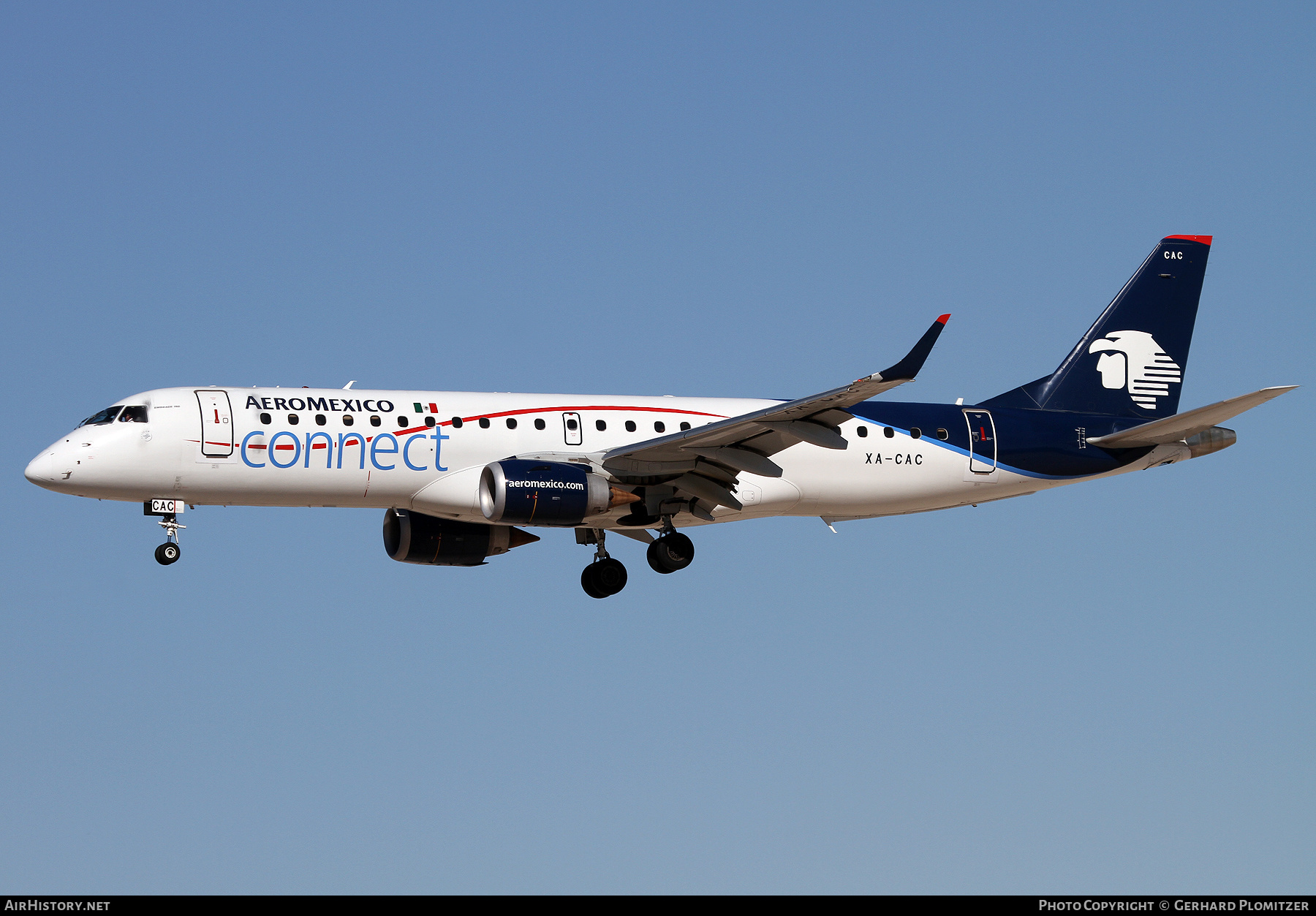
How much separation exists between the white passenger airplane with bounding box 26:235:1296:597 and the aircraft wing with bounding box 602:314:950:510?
5 centimetres

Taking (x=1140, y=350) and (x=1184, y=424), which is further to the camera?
(x=1140, y=350)

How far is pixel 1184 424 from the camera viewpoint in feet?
119

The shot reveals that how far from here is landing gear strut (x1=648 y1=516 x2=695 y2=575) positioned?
117 ft

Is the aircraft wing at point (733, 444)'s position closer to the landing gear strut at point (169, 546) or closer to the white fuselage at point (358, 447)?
the white fuselage at point (358, 447)

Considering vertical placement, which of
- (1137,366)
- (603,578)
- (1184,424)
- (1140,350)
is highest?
(1140,350)

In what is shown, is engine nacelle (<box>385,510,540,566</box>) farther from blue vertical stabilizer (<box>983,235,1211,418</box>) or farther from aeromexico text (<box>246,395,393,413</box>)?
blue vertical stabilizer (<box>983,235,1211,418</box>)

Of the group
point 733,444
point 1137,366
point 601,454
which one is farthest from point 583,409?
point 1137,366

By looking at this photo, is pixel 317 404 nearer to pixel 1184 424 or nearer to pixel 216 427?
pixel 216 427

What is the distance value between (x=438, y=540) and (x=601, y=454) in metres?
4.89

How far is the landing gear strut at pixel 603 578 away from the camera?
3725cm

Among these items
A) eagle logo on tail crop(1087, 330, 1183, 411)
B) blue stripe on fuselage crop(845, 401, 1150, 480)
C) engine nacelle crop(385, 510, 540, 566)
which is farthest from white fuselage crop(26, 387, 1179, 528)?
eagle logo on tail crop(1087, 330, 1183, 411)

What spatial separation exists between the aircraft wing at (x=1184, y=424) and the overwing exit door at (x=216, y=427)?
20005mm

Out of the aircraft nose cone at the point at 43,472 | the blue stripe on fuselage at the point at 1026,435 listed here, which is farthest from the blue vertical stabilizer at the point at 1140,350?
the aircraft nose cone at the point at 43,472
